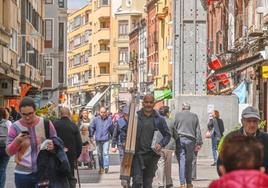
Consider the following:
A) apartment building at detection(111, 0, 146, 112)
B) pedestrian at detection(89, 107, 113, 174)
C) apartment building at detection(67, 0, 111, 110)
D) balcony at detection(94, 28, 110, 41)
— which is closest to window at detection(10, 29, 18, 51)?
pedestrian at detection(89, 107, 113, 174)

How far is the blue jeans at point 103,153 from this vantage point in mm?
23938

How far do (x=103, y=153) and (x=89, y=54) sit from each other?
104380mm

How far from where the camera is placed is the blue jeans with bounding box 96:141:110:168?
23.9 metres

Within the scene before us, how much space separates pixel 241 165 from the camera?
5.35 metres

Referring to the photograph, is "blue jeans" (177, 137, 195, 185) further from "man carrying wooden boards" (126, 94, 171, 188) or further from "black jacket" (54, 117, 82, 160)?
"black jacket" (54, 117, 82, 160)

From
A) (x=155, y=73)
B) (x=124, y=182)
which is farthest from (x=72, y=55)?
(x=124, y=182)

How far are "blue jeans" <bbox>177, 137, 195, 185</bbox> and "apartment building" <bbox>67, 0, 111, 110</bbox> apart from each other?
74.0 metres

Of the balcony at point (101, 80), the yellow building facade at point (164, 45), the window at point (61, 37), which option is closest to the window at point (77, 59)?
the balcony at point (101, 80)

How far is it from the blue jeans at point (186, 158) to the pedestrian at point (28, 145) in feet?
29.1

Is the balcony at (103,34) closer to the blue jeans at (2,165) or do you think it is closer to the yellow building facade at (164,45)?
the yellow building facade at (164,45)

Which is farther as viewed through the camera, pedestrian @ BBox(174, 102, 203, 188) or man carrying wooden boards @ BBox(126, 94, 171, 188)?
pedestrian @ BBox(174, 102, 203, 188)

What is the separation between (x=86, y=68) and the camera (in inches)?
5266

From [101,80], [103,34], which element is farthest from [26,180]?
[101,80]

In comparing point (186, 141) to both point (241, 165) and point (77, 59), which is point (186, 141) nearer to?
point (241, 165)
